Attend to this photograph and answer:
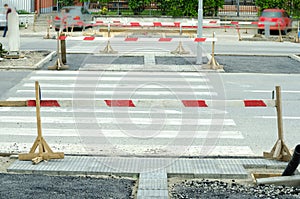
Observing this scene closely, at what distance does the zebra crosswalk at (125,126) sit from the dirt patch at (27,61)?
297cm

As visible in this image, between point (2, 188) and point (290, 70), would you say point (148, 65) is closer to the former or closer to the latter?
point (290, 70)

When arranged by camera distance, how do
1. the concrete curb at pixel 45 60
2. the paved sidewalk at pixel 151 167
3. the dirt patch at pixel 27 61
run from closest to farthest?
1. the paved sidewalk at pixel 151 167
2. the dirt patch at pixel 27 61
3. the concrete curb at pixel 45 60

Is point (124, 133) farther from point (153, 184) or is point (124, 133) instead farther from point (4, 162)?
point (153, 184)

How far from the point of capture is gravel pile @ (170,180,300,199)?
773 centimetres

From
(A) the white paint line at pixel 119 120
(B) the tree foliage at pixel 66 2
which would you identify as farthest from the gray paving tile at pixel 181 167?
(B) the tree foliage at pixel 66 2

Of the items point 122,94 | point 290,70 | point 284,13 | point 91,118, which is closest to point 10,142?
point 91,118

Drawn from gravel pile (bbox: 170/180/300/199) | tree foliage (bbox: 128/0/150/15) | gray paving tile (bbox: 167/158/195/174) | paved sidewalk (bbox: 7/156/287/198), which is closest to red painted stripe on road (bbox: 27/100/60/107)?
paved sidewalk (bbox: 7/156/287/198)

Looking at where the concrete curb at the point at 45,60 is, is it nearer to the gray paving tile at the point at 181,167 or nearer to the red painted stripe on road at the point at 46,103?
the red painted stripe on road at the point at 46,103

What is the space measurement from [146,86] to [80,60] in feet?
19.6

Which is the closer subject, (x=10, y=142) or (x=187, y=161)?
(x=187, y=161)

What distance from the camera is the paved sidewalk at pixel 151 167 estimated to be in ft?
28.0

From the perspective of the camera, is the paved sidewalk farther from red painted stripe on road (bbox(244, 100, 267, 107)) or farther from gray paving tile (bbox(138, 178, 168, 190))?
red painted stripe on road (bbox(244, 100, 267, 107))

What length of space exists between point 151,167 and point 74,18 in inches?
1246

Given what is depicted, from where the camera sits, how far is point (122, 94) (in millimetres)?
16078
